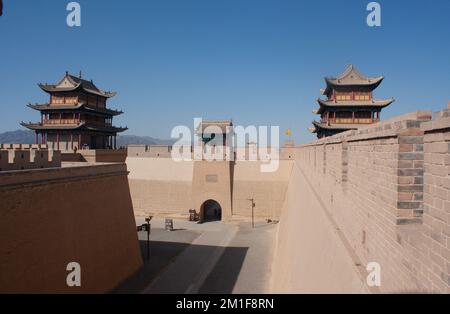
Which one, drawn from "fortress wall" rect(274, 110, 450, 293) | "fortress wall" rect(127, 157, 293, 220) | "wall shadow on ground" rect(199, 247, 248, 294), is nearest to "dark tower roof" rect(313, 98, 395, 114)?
"fortress wall" rect(127, 157, 293, 220)

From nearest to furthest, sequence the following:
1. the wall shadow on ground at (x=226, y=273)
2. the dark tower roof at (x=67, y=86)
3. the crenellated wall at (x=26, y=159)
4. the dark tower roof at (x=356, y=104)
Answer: the crenellated wall at (x=26, y=159) < the wall shadow on ground at (x=226, y=273) < the dark tower roof at (x=356, y=104) < the dark tower roof at (x=67, y=86)

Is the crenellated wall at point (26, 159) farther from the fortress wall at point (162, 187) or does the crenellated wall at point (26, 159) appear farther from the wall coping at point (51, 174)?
the fortress wall at point (162, 187)

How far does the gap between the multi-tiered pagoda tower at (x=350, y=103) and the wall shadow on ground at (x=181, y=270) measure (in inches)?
536

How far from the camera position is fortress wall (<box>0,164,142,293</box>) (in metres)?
9.88

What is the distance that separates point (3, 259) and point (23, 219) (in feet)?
4.34

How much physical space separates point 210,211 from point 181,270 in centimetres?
1536

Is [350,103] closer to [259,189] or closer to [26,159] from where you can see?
[259,189]

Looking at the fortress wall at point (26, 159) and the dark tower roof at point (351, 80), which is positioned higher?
the dark tower roof at point (351, 80)

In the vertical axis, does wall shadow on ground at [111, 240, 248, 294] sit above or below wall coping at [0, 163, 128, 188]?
below

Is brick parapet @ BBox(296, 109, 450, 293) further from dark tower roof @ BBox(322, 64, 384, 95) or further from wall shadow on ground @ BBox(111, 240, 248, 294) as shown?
dark tower roof @ BBox(322, 64, 384, 95)

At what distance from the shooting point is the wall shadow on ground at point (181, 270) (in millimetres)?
15008

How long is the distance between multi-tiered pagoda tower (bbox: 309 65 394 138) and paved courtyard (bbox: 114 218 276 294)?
9943 mm

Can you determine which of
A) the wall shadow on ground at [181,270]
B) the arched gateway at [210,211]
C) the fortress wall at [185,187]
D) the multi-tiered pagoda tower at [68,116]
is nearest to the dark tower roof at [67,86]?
the multi-tiered pagoda tower at [68,116]
